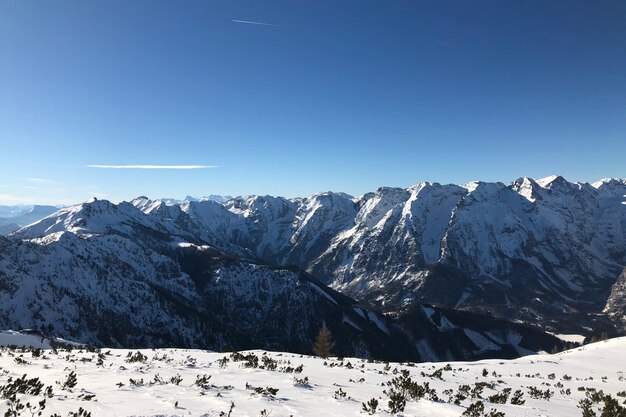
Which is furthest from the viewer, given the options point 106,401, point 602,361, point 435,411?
point 602,361

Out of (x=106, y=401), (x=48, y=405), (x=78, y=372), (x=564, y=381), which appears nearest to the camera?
(x=48, y=405)

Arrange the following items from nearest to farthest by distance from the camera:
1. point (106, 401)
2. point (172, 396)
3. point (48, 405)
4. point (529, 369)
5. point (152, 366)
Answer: point (48, 405)
point (106, 401)
point (172, 396)
point (152, 366)
point (529, 369)

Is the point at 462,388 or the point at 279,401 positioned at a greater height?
the point at 279,401

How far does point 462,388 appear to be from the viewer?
2417cm

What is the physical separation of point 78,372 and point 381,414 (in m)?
15.5

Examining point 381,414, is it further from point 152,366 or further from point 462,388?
point 152,366

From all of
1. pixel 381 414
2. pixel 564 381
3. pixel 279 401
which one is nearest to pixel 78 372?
pixel 279 401

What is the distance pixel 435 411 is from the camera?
16.5 meters

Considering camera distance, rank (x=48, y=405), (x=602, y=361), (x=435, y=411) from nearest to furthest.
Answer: (x=48, y=405) < (x=435, y=411) < (x=602, y=361)

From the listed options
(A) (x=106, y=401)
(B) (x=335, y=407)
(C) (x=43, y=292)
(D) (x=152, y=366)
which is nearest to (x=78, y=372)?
(D) (x=152, y=366)

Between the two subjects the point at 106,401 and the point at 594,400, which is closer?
the point at 106,401

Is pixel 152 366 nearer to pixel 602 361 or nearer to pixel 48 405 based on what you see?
pixel 48 405

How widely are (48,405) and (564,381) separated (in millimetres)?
38294

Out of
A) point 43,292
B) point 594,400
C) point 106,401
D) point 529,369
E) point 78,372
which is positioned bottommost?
point 43,292
